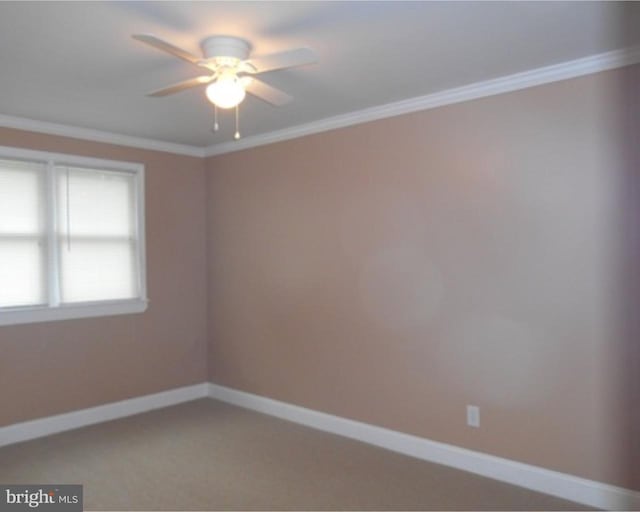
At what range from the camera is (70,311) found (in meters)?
4.03

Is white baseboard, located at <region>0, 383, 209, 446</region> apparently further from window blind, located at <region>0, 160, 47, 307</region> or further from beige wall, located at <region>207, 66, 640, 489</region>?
window blind, located at <region>0, 160, 47, 307</region>

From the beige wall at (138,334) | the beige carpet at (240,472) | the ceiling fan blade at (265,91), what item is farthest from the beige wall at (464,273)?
the ceiling fan blade at (265,91)

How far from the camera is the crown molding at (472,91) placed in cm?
267

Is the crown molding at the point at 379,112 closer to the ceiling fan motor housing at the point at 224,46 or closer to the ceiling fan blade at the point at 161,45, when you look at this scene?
the ceiling fan motor housing at the point at 224,46

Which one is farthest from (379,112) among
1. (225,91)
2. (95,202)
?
(95,202)

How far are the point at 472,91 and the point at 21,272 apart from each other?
3.45m

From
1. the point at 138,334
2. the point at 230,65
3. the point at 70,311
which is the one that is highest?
the point at 230,65

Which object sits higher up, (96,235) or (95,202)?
(95,202)

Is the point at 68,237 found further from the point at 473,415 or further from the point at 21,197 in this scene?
the point at 473,415

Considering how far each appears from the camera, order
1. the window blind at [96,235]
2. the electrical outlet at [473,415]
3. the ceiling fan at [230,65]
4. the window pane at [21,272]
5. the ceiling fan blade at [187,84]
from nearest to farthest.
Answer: the ceiling fan at [230,65] → the ceiling fan blade at [187,84] → the electrical outlet at [473,415] → the window pane at [21,272] → the window blind at [96,235]

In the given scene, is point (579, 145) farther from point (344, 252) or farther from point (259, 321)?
point (259, 321)

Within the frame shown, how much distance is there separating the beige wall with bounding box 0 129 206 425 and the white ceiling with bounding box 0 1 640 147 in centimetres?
116

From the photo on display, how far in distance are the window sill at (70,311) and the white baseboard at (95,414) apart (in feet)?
2.50

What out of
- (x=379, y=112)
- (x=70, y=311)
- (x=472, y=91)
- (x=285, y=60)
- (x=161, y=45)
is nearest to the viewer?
(x=161, y=45)
